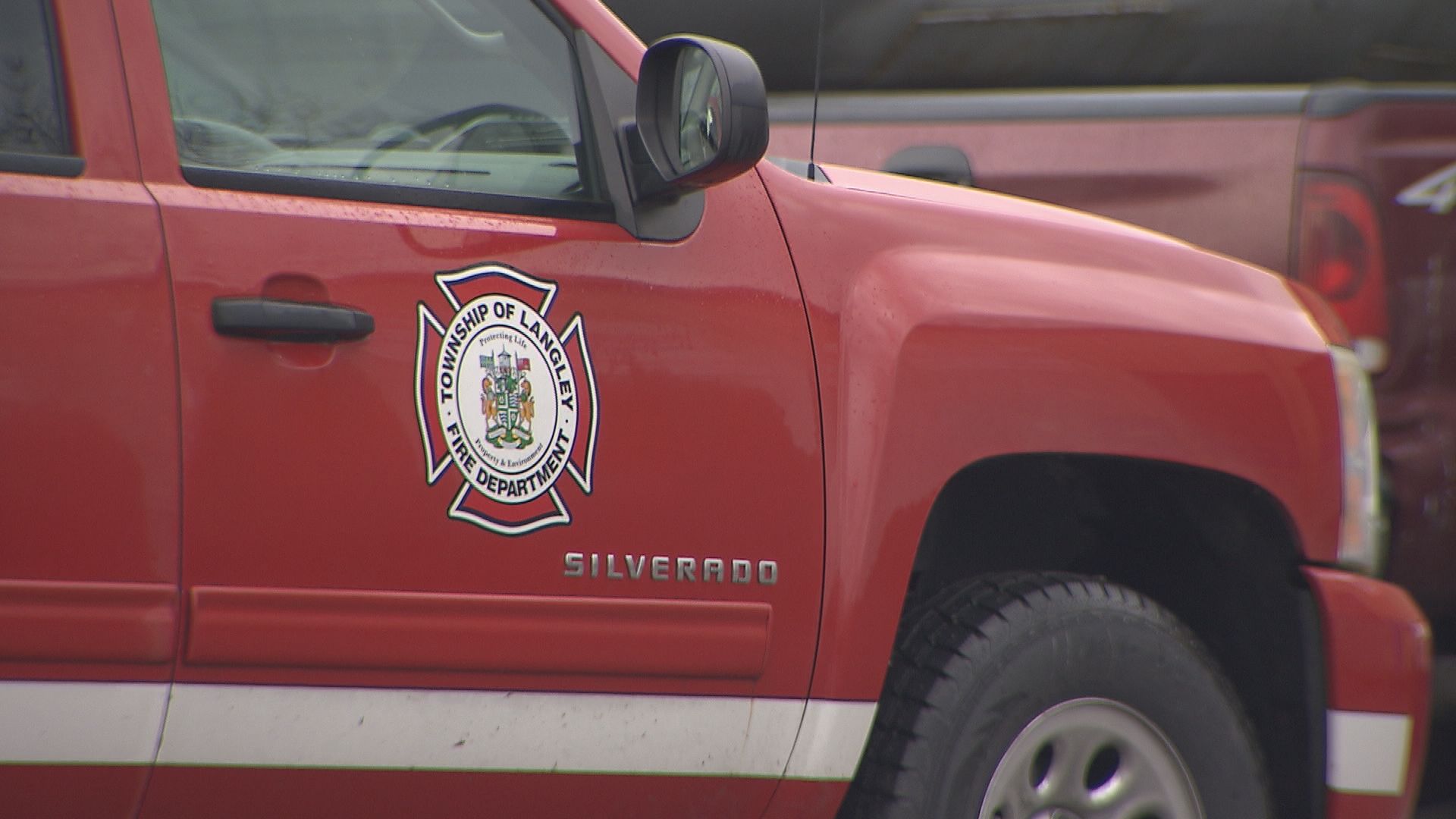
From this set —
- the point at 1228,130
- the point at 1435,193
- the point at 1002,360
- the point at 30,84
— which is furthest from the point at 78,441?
the point at 1435,193

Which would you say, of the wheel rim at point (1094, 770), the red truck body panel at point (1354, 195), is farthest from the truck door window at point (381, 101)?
the red truck body panel at point (1354, 195)

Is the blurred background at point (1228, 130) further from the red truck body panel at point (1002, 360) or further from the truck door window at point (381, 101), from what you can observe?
the truck door window at point (381, 101)

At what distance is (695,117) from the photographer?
237 cm

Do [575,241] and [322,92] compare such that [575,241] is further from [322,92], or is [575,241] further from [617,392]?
[322,92]

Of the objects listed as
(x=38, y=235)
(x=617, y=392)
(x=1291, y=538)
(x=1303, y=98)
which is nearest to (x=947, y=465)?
(x=617, y=392)

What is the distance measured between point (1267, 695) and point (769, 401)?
3.87 ft

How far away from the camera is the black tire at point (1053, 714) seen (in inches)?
102

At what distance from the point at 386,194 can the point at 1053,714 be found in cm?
132

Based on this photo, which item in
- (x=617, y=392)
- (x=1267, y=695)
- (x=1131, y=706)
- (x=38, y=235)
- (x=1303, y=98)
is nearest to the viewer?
(x=38, y=235)

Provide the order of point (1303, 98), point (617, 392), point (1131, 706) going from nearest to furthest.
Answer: point (617, 392) < point (1131, 706) < point (1303, 98)

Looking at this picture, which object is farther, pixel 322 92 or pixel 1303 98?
pixel 1303 98

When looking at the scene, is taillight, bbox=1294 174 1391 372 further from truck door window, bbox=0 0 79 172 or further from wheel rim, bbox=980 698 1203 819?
truck door window, bbox=0 0 79 172

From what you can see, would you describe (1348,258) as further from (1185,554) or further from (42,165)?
(42,165)

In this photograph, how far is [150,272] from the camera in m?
2.07
